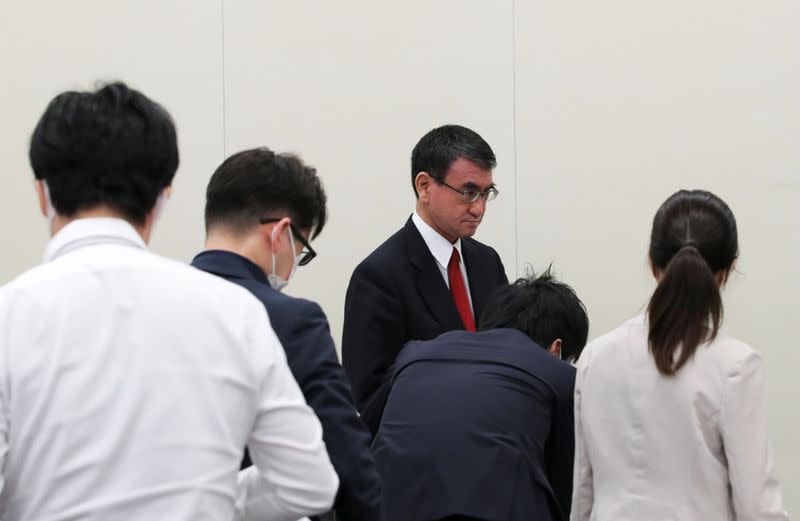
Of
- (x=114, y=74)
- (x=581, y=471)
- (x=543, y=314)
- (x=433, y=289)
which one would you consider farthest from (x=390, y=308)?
(x=114, y=74)

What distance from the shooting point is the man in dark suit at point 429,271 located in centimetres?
299

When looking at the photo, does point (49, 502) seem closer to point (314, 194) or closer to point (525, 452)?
point (314, 194)

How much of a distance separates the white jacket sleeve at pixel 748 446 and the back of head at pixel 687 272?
99 millimetres

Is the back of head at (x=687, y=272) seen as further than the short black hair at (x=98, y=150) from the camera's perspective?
Yes

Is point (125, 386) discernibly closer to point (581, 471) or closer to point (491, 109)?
point (581, 471)

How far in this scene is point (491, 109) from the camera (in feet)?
13.4

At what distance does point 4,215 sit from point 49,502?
119 inches

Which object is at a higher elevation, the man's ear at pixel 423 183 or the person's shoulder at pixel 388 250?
the man's ear at pixel 423 183

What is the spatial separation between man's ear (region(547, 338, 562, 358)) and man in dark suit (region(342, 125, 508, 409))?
1.87 feet

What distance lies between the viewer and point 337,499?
1731mm

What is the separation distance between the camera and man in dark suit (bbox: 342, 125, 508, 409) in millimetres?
2990

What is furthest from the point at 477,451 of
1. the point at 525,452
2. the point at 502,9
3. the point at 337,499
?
the point at 502,9

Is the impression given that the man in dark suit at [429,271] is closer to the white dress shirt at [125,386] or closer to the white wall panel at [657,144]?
the white wall panel at [657,144]

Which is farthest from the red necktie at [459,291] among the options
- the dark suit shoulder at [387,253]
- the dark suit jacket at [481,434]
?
the dark suit jacket at [481,434]
